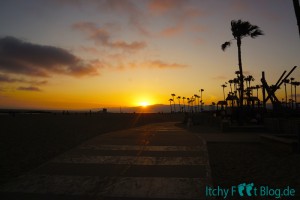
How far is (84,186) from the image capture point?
842 centimetres

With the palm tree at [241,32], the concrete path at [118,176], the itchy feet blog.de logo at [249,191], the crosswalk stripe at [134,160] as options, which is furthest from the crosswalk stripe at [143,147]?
the palm tree at [241,32]

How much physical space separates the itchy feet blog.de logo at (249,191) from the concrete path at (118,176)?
32 centimetres

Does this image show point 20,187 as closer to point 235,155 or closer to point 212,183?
point 212,183

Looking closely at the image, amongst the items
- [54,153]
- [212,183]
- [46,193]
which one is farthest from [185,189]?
[54,153]

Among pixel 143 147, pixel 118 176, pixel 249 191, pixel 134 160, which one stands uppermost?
pixel 143 147

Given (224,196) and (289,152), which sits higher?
(289,152)

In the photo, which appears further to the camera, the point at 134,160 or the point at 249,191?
the point at 134,160

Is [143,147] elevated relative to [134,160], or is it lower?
elevated

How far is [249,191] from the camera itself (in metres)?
8.04

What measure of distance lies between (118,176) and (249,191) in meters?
3.94

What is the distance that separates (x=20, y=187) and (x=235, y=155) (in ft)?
27.5

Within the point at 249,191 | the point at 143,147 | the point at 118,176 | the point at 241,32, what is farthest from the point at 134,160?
the point at 241,32

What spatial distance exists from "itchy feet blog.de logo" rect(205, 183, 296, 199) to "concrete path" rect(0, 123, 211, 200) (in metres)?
0.32

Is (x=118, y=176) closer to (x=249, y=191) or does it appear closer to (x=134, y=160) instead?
(x=134, y=160)
